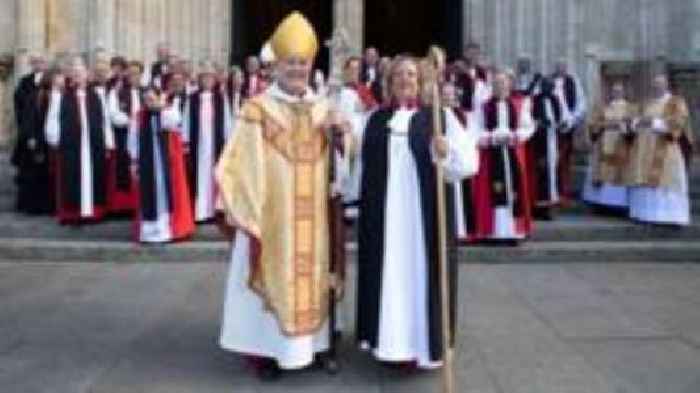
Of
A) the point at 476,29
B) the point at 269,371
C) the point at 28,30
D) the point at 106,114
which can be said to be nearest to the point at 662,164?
the point at 476,29

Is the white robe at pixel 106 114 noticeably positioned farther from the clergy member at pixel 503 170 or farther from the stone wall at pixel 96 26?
the clergy member at pixel 503 170

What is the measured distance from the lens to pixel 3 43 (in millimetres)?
13367

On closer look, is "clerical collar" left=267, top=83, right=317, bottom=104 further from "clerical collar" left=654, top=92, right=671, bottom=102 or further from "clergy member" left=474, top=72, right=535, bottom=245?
"clerical collar" left=654, top=92, right=671, bottom=102

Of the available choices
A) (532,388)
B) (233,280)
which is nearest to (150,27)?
(233,280)

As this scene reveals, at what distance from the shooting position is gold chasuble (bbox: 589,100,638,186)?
12383 millimetres

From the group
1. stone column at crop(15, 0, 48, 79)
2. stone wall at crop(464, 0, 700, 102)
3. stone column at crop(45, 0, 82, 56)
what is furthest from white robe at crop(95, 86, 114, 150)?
stone wall at crop(464, 0, 700, 102)

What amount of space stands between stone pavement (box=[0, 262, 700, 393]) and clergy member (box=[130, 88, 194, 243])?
0.74 m

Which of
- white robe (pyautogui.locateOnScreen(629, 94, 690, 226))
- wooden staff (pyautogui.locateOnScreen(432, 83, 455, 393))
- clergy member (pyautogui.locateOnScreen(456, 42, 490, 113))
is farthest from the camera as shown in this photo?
clergy member (pyautogui.locateOnScreen(456, 42, 490, 113))

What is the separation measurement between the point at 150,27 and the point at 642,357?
8.55 metres

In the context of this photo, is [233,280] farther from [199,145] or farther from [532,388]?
[199,145]

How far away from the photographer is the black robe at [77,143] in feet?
38.5

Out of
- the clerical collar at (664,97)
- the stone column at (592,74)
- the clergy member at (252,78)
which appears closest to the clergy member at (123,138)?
the clergy member at (252,78)

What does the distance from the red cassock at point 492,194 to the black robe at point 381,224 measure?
15.3ft

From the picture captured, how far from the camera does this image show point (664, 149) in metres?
11.8
